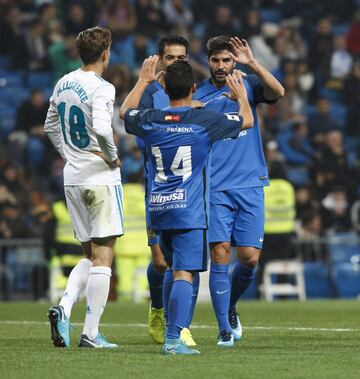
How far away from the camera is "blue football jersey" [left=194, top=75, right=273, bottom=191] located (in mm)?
10469

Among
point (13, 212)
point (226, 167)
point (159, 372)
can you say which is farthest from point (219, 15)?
point (159, 372)

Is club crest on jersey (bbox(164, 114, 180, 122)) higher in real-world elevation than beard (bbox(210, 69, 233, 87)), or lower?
lower

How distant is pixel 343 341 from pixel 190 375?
2.91m

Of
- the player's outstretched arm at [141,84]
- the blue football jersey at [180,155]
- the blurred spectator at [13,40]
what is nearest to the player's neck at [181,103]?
the blue football jersey at [180,155]

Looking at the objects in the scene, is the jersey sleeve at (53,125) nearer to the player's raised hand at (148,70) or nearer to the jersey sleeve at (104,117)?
the jersey sleeve at (104,117)

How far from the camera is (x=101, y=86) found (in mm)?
9688

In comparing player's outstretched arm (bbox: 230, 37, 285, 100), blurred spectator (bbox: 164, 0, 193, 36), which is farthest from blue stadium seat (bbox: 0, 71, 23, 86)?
player's outstretched arm (bbox: 230, 37, 285, 100)

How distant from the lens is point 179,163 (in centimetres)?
903

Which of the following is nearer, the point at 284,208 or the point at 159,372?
the point at 159,372

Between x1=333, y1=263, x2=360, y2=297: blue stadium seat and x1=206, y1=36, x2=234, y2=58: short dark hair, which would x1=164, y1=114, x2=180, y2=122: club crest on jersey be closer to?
x1=206, y1=36, x2=234, y2=58: short dark hair

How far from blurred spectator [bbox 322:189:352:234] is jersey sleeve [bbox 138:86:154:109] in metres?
10.8

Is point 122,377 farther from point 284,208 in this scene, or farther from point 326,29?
point 326,29

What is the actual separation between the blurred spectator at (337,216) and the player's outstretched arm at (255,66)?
10745 mm

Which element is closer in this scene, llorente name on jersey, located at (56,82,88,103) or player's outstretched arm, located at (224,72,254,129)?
player's outstretched arm, located at (224,72,254,129)
